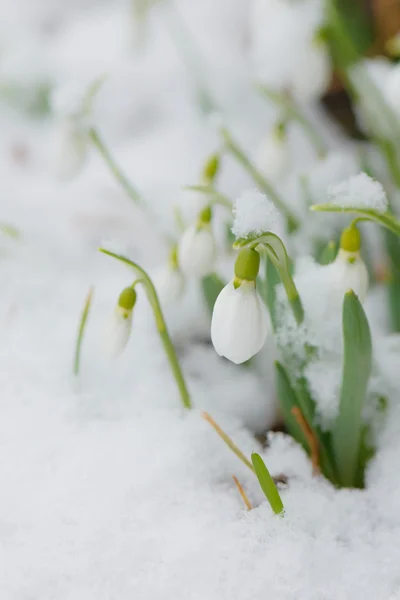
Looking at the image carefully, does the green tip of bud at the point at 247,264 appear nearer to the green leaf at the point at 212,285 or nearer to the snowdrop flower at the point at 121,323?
the snowdrop flower at the point at 121,323

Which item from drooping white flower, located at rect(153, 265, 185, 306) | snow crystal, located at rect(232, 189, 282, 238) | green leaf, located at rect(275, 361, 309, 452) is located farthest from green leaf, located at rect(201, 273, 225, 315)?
snow crystal, located at rect(232, 189, 282, 238)

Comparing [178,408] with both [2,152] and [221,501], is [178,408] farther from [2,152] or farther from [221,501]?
[2,152]

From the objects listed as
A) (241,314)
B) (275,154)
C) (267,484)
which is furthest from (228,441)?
(275,154)

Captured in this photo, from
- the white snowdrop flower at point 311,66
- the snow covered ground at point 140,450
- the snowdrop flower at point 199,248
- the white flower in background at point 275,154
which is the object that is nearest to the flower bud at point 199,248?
the snowdrop flower at point 199,248

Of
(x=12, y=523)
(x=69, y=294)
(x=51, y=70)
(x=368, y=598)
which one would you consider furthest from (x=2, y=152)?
(x=368, y=598)

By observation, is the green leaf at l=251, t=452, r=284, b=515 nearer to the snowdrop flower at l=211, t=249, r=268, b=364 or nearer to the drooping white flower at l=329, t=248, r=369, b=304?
the snowdrop flower at l=211, t=249, r=268, b=364

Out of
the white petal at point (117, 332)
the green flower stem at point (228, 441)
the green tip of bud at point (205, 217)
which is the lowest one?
the green flower stem at point (228, 441)
